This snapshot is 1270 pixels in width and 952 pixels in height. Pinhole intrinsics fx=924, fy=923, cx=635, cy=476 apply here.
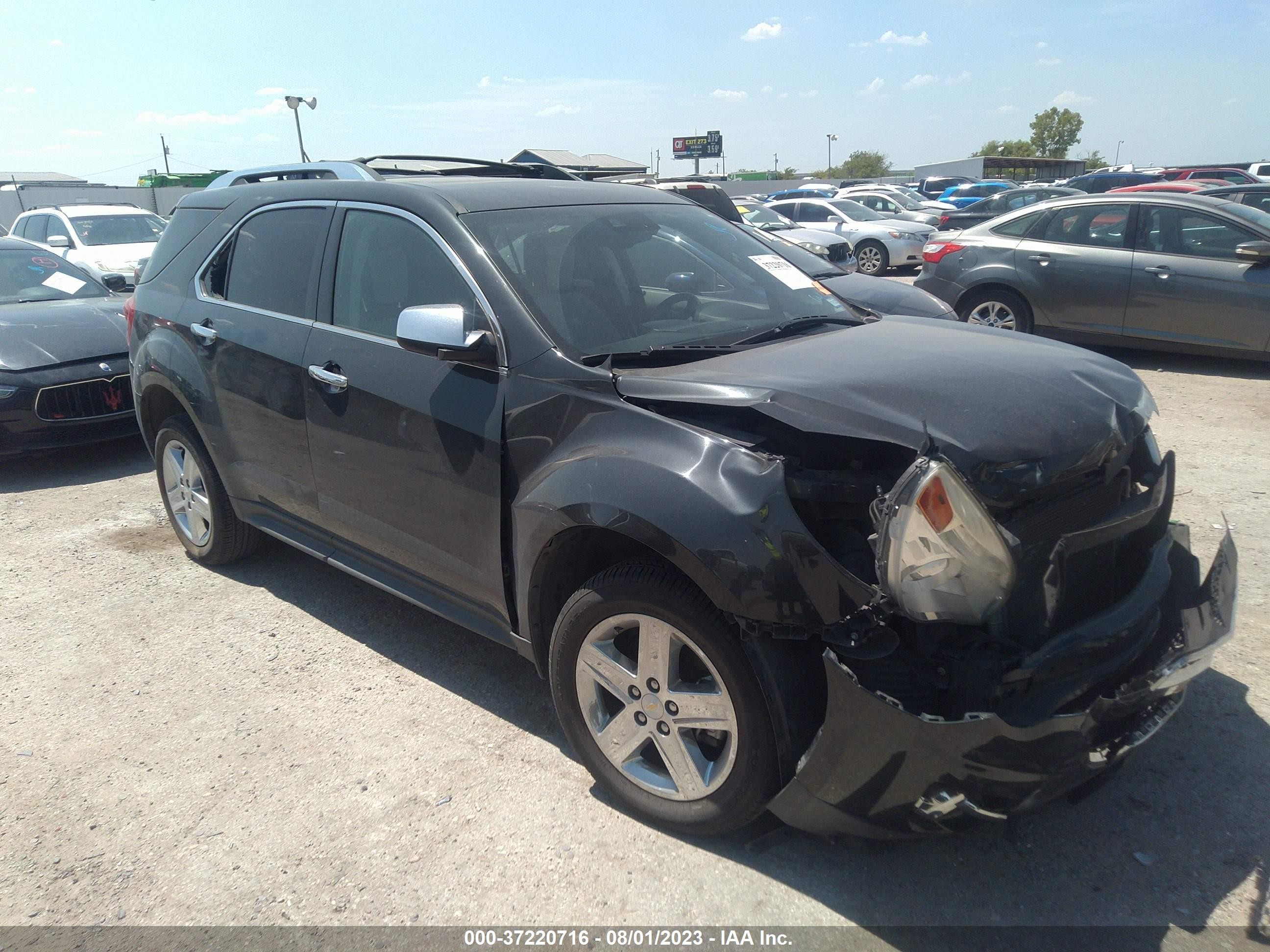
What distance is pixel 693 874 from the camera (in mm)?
2574

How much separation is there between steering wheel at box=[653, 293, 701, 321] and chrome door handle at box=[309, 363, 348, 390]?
1.19 m

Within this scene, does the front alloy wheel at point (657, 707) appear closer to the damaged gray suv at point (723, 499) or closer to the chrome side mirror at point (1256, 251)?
the damaged gray suv at point (723, 499)

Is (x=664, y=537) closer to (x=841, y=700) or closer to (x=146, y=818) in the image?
(x=841, y=700)

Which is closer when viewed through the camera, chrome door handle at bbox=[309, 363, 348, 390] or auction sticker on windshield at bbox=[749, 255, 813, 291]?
chrome door handle at bbox=[309, 363, 348, 390]

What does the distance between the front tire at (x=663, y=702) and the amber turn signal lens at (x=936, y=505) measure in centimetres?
58

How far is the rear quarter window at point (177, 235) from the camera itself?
4.52 meters

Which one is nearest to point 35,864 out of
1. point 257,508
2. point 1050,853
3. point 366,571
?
point 366,571

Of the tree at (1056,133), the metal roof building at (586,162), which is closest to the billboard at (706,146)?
the tree at (1056,133)

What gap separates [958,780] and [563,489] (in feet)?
4.20

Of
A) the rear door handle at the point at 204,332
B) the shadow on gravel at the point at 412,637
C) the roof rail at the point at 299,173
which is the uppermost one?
the roof rail at the point at 299,173

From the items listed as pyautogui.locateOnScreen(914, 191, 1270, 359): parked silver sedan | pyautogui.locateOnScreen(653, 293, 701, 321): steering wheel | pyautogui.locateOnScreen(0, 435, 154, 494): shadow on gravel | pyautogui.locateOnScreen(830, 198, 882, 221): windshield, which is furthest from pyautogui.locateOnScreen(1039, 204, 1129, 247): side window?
pyautogui.locateOnScreen(830, 198, 882, 221): windshield

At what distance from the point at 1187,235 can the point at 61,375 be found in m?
9.14

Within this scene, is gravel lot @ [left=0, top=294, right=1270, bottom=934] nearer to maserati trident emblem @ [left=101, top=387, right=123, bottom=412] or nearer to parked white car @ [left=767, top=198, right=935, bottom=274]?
maserati trident emblem @ [left=101, top=387, right=123, bottom=412]

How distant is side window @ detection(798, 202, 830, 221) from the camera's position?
1925cm
